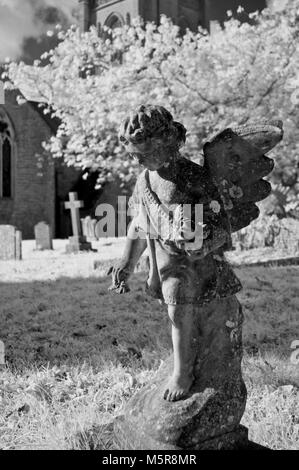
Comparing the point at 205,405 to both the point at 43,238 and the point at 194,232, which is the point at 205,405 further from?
the point at 43,238

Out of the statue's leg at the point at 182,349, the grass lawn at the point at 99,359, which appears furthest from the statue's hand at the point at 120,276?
Result: the grass lawn at the point at 99,359

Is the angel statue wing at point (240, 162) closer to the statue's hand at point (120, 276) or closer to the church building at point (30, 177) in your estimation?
the statue's hand at point (120, 276)

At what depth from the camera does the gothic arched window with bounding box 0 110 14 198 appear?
78.2ft

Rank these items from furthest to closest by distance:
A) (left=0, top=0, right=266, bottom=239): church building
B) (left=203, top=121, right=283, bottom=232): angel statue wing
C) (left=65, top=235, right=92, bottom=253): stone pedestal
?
(left=0, top=0, right=266, bottom=239): church building, (left=65, top=235, right=92, bottom=253): stone pedestal, (left=203, top=121, right=283, bottom=232): angel statue wing

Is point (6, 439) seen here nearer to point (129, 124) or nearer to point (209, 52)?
point (129, 124)

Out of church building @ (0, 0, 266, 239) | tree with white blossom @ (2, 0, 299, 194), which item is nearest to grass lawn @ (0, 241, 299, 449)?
tree with white blossom @ (2, 0, 299, 194)

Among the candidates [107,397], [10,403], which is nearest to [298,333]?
[107,397]

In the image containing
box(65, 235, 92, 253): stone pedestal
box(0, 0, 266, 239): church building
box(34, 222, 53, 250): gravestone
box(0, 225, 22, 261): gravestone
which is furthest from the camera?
box(0, 0, 266, 239): church building

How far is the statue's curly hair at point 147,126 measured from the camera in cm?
205

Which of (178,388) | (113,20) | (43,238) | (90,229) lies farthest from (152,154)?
(113,20)

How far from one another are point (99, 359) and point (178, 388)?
2077mm

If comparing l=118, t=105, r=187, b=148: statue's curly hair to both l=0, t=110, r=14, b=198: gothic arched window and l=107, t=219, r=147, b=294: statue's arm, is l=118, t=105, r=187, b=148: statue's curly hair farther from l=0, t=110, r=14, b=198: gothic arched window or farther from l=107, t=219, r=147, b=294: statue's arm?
l=0, t=110, r=14, b=198: gothic arched window

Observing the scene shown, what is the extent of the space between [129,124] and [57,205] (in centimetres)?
2244

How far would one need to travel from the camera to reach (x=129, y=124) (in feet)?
6.81
